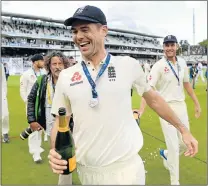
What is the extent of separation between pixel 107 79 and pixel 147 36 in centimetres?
10006

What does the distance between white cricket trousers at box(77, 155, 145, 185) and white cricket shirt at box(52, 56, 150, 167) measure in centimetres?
4

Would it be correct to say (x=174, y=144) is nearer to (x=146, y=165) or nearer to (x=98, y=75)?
(x=146, y=165)

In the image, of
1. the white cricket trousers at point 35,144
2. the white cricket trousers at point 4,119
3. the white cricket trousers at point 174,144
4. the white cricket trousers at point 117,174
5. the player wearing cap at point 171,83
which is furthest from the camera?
the white cricket trousers at point 4,119

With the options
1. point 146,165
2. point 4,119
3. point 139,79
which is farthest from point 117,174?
point 4,119

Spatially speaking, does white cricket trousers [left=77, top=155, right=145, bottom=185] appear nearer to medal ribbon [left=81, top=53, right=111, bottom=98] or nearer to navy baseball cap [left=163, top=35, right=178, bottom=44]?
medal ribbon [left=81, top=53, right=111, bottom=98]

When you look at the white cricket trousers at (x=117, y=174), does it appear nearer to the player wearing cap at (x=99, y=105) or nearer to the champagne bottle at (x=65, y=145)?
the player wearing cap at (x=99, y=105)

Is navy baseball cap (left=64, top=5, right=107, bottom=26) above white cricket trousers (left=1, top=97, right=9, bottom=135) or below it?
above

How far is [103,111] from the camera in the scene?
2348 millimetres

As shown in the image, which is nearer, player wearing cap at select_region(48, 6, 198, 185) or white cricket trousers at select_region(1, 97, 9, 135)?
player wearing cap at select_region(48, 6, 198, 185)

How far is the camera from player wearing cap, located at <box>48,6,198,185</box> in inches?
92.8

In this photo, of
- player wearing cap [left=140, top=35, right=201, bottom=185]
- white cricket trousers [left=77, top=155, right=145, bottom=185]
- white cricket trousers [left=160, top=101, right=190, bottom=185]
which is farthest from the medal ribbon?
white cricket trousers [left=160, top=101, right=190, bottom=185]

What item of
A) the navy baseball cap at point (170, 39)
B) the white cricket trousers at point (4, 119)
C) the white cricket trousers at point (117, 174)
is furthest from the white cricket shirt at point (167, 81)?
the white cricket trousers at point (4, 119)

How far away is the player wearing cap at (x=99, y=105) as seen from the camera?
2357 millimetres

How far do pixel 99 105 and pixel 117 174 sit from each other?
54 centimetres
